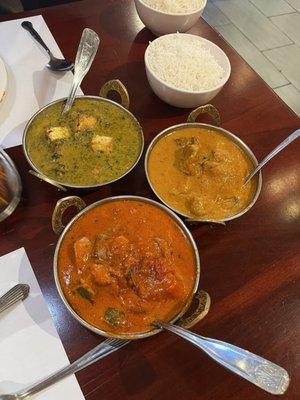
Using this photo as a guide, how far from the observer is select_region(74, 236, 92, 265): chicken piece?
110cm

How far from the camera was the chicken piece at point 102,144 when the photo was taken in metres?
1.39

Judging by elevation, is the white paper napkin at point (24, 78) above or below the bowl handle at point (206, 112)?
above

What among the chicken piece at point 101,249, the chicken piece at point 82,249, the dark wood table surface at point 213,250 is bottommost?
the dark wood table surface at point 213,250

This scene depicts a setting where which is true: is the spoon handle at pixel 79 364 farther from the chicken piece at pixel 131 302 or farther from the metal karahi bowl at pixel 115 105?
the metal karahi bowl at pixel 115 105

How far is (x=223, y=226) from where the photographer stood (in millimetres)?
1367

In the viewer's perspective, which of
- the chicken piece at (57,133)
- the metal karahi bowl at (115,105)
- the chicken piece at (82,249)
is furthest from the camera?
the chicken piece at (57,133)

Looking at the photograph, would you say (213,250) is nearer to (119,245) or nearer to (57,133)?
(119,245)

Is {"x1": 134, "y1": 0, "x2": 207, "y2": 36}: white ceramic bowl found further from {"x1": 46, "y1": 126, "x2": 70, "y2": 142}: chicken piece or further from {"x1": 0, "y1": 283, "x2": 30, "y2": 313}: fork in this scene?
{"x1": 0, "y1": 283, "x2": 30, "y2": 313}: fork

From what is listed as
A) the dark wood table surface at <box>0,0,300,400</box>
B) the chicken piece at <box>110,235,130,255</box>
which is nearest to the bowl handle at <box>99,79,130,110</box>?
the dark wood table surface at <box>0,0,300,400</box>

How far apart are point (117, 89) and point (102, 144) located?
11.2 inches

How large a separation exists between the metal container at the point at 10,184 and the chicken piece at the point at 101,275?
397 mm

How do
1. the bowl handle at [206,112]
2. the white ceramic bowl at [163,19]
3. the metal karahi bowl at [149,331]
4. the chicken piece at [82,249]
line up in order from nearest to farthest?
the metal karahi bowl at [149,331] < the chicken piece at [82,249] < the bowl handle at [206,112] < the white ceramic bowl at [163,19]

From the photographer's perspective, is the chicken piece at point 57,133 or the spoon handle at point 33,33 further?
the spoon handle at point 33,33

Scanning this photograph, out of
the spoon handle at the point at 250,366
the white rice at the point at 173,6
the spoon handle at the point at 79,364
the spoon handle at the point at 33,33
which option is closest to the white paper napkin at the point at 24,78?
the spoon handle at the point at 33,33
